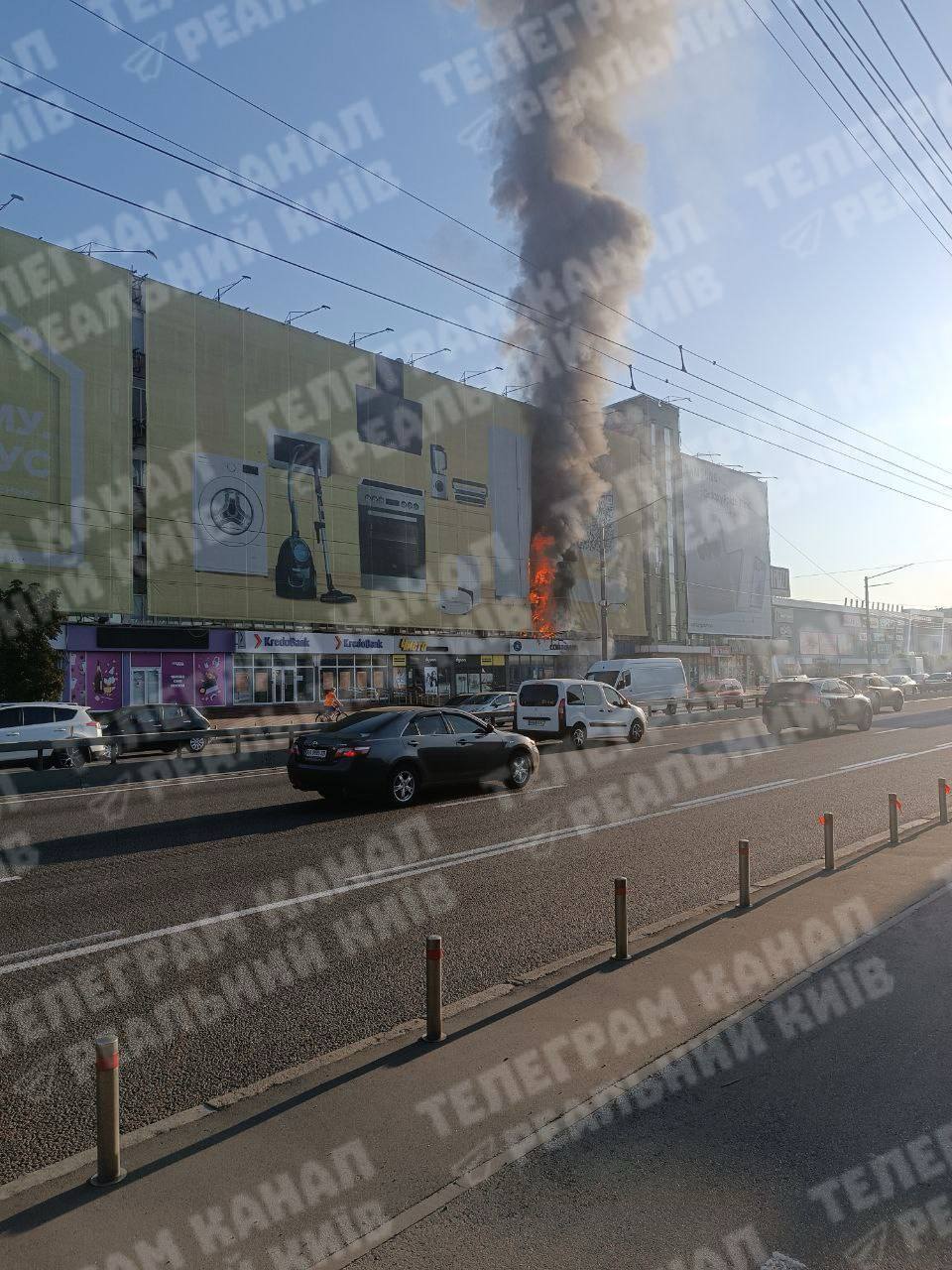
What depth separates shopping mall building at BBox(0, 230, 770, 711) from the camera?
41594 mm

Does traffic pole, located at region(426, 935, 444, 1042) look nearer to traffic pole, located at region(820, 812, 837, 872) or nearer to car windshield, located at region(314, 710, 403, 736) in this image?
traffic pole, located at region(820, 812, 837, 872)

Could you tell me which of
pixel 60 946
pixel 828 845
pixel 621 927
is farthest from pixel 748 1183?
pixel 828 845

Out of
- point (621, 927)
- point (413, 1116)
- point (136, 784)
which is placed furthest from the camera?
point (136, 784)

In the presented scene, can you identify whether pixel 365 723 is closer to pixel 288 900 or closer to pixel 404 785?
pixel 404 785

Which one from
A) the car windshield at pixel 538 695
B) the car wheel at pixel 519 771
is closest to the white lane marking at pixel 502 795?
the car wheel at pixel 519 771

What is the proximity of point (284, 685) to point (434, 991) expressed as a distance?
45.3 meters

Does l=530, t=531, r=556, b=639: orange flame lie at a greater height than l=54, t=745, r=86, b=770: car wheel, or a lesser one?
greater

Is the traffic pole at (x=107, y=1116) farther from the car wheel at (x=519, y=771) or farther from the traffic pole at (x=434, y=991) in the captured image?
the car wheel at (x=519, y=771)

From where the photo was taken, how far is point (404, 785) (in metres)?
14.1

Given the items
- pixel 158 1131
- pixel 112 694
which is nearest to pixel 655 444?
pixel 112 694

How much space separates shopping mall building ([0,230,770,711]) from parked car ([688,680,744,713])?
12.4m

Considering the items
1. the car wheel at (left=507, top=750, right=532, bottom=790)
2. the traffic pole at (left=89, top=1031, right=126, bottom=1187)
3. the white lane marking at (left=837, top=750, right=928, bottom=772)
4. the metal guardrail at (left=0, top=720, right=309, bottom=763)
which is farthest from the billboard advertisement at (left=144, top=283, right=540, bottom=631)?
the traffic pole at (left=89, top=1031, right=126, bottom=1187)

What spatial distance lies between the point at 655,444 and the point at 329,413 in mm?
37742

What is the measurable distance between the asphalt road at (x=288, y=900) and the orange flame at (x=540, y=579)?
48.3m
